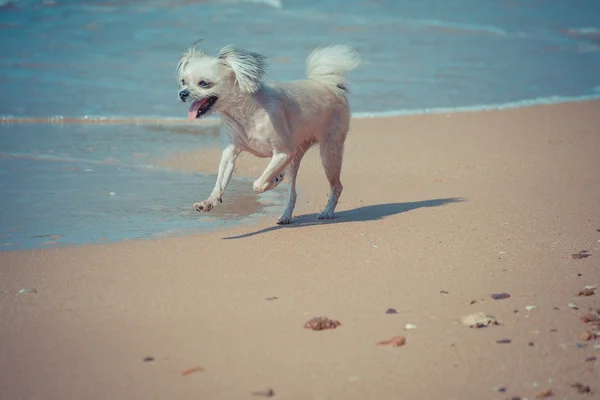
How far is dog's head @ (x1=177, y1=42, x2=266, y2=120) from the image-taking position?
20.3 ft

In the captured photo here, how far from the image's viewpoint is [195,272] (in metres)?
5.10

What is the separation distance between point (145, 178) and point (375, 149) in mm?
2792

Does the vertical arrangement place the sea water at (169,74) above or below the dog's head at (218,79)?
below

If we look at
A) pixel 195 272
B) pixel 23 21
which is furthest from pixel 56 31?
pixel 195 272

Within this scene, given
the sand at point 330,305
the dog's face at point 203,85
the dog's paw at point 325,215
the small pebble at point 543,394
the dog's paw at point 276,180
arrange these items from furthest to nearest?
the dog's paw at point 325,215 < the dog's paw at point 276,180 < the dog's face at point 203,85 < the sand at point 330,305 < the small pebble at point 543,394

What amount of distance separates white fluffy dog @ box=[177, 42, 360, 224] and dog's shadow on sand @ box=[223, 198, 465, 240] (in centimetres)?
11

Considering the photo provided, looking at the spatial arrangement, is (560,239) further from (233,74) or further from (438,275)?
(233,74)

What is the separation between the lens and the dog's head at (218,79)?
20.3 feet

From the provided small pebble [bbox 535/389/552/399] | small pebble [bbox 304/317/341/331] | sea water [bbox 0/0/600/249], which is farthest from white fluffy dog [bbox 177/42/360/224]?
small pebble [bbox 535/389/552/399]

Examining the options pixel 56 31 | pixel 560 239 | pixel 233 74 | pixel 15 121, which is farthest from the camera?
pixel 56 31

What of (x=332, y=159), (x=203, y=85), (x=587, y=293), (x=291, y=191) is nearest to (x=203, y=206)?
(x=203, y=85)

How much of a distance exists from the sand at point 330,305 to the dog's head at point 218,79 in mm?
934

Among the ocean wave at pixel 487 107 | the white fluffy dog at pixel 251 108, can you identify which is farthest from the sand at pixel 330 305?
the ocean wave at pixel 487 107

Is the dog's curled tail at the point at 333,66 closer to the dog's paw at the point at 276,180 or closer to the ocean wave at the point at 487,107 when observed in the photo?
the dog's paw at the point at 276,180
